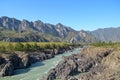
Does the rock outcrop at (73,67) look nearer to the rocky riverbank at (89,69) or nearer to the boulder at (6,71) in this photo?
the rocky riverbank at (89,69)

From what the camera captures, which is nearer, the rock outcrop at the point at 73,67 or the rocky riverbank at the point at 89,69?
the rocky riverbank at the point at 89,69

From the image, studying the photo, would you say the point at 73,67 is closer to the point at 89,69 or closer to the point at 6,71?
the point at 89,69

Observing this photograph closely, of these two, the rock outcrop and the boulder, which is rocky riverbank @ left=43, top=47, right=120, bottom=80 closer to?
the rock outcrop

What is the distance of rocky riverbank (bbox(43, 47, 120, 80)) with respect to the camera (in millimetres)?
69175

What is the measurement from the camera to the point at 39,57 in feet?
470

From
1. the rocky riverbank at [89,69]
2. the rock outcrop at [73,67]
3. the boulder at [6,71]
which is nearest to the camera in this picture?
the rocky riverbank at [89,69]

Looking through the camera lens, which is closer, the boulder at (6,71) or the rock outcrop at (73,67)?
the rock outcrop at (73,67)

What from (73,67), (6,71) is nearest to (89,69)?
(73,67)

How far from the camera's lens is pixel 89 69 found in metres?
90.4

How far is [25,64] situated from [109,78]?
5729cm

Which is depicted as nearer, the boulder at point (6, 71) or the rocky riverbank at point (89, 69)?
the rocky riverbank at point (89, 69)

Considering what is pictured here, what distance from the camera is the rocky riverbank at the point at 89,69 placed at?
6918 cm

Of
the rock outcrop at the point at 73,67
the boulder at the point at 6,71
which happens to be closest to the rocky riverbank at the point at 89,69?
the rock outcrop at the point at 73,67

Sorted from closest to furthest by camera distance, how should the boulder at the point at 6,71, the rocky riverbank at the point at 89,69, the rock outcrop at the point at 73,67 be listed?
the rocky riverbank at the point at 89,69
the rock outcrop at the point at 73,67
the boulder at the point at 6,71
